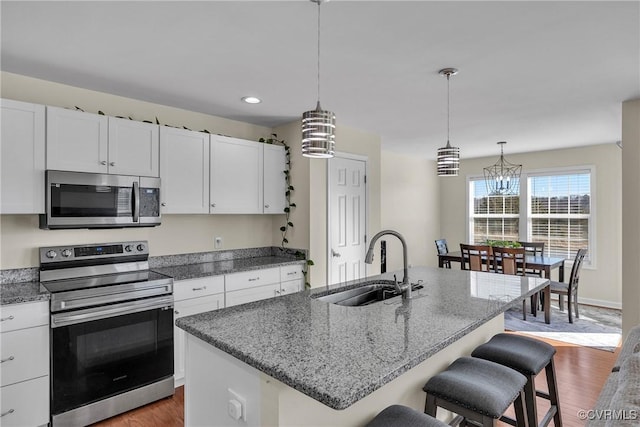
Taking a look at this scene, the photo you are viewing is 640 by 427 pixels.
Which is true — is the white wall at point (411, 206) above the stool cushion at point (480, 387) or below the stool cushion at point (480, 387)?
above

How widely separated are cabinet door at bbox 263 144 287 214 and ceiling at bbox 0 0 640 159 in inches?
16.5

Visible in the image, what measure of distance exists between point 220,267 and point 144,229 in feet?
2.45

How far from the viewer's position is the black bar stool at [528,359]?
1921 millimetres

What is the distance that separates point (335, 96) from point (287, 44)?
1.02 m

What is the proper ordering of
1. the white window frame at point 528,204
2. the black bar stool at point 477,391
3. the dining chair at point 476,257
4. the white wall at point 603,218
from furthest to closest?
the white window frame at point 528,204 < the white wall at point 603,218 < the dining chair at point 476,257 < the black bar stool at point 477,391

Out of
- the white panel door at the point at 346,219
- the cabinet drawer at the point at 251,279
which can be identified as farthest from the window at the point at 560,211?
the cabinet drawer at the point at 251,279

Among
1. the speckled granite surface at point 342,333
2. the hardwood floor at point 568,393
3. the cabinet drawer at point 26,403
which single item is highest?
the speckled granite surface at point 342,333

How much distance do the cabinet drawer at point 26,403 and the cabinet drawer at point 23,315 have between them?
35cm

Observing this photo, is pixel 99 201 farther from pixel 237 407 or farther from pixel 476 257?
pixel 476 257

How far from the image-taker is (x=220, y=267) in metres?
3.40

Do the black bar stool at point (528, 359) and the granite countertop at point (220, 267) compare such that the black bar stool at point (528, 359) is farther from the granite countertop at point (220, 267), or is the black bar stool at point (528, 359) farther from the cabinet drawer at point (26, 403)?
the cabinet drawer at point (26, 403)

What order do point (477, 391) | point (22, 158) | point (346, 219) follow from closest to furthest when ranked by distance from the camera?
point (477, 391), point (22, 158), point (346, 219)

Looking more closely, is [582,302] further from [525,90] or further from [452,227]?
[525,90]

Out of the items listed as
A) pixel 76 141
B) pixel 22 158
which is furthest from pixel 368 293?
pixel 22 158
